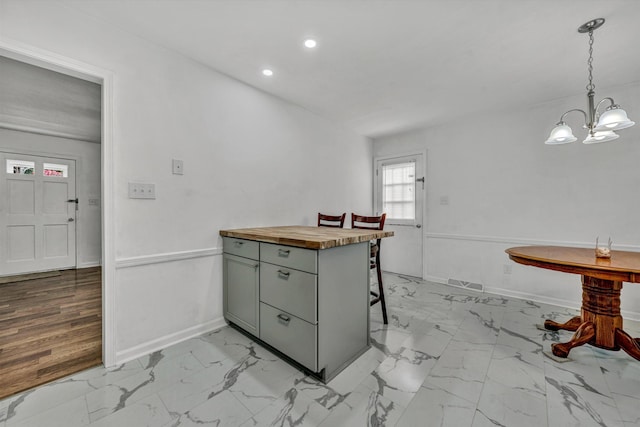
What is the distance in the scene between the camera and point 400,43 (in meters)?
1.93

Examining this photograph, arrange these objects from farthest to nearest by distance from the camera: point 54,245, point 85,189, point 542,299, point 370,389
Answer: point 85,189
point 54,245
point 542,299
point 370,389

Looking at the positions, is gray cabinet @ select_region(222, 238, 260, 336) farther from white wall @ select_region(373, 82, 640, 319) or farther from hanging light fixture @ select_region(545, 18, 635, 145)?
white wall @ select_region(373, 82, 640, 319)

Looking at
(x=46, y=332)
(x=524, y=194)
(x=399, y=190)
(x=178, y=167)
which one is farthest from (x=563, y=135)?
(x=46, y=332)

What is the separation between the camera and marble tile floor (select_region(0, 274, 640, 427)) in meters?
1.30

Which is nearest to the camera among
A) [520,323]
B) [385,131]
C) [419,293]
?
[520,323]

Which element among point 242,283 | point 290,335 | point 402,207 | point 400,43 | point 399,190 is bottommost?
point 290,335

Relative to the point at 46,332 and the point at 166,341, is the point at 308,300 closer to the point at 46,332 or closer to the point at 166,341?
the point at 166,341

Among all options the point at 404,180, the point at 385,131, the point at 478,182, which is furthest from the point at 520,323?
the point at 385,131

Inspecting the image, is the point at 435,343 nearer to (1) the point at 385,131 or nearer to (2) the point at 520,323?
(2) the point at 520,323

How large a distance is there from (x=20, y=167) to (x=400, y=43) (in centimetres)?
569

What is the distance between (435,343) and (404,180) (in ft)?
8.64

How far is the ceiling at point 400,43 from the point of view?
5.23 feet

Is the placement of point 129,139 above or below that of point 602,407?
above

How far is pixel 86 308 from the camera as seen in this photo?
2682 mm
